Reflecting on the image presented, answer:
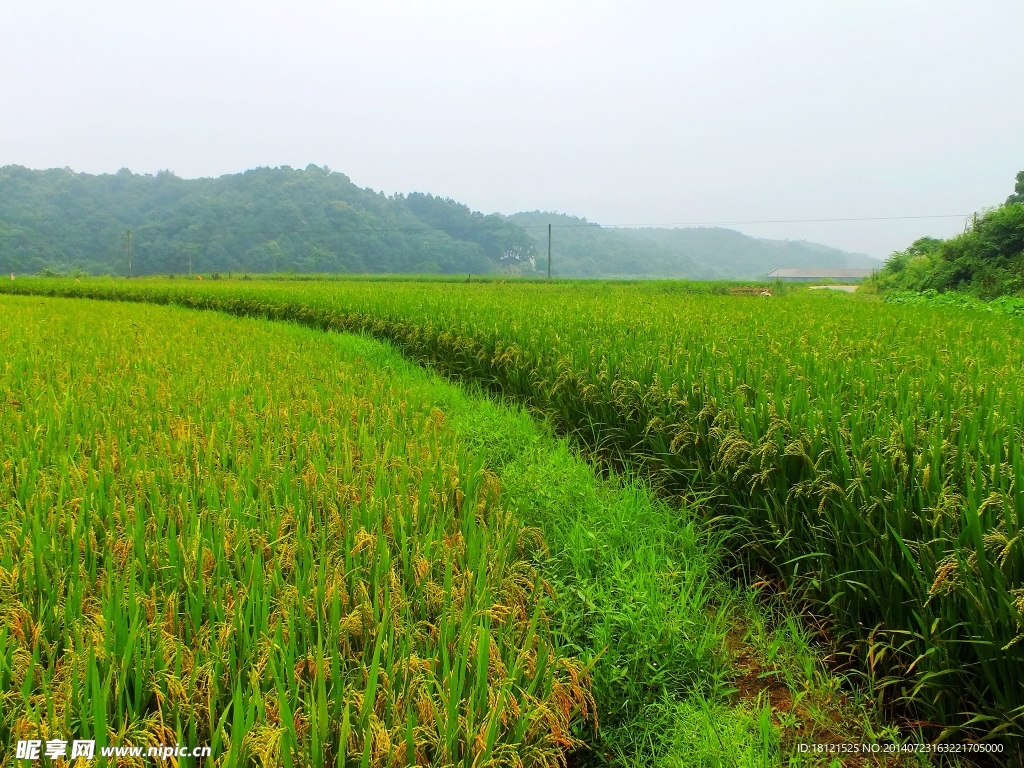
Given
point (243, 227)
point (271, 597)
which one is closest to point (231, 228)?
point (243, 227)

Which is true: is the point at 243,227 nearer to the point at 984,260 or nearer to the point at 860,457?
the point at 984,260

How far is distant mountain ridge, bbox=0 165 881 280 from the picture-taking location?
47.5m

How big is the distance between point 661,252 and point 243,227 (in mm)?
67461

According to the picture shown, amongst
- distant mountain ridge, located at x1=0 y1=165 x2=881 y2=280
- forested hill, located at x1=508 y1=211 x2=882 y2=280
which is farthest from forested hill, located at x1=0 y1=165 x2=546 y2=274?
forested hill, located at x1=508 y1=211 x2=882 y2=280

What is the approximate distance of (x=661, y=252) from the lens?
3893 inches

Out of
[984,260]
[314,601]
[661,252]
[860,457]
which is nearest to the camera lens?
[314,601]

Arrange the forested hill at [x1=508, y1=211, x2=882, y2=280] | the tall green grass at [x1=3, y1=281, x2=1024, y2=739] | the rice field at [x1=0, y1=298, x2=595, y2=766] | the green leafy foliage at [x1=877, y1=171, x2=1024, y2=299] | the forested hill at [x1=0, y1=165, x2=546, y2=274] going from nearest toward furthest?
1. the rice field at [x1=0, y1=298, x2=595, y2=766]
2. the tall green grass at [x1=3, y1=281, x2=1024, y2=739]
3. the green leafy foliage at [x1=877, y1=171, x2=1024, y2=299]
4. the forested hill at [x1=0, y1=165, x2=546, y2=274]
5. the forested hill at [x1=508, y1=211, x2=882, y2=280]

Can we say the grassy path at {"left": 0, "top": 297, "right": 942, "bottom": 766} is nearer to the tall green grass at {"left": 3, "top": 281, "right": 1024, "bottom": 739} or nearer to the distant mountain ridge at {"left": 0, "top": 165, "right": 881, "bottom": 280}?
the tall green grass at {"left": 3, "top": 281, "right": 1024, "bottom": 739}

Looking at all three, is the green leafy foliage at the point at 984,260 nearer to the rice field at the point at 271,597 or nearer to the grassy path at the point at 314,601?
the grassy path at the point at 314,601

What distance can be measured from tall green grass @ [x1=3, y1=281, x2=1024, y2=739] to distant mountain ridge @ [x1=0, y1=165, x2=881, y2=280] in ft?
149

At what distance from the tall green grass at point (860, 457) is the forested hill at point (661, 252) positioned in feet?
113

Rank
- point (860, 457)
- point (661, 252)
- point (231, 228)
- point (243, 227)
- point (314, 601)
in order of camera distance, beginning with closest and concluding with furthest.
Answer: point (314, 601) → point (860, 457) → point (231, 228) → point (243, 227) → point (661, 252)

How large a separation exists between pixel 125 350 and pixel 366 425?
3005 mm

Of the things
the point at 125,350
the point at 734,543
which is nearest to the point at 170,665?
the point at 734,543
